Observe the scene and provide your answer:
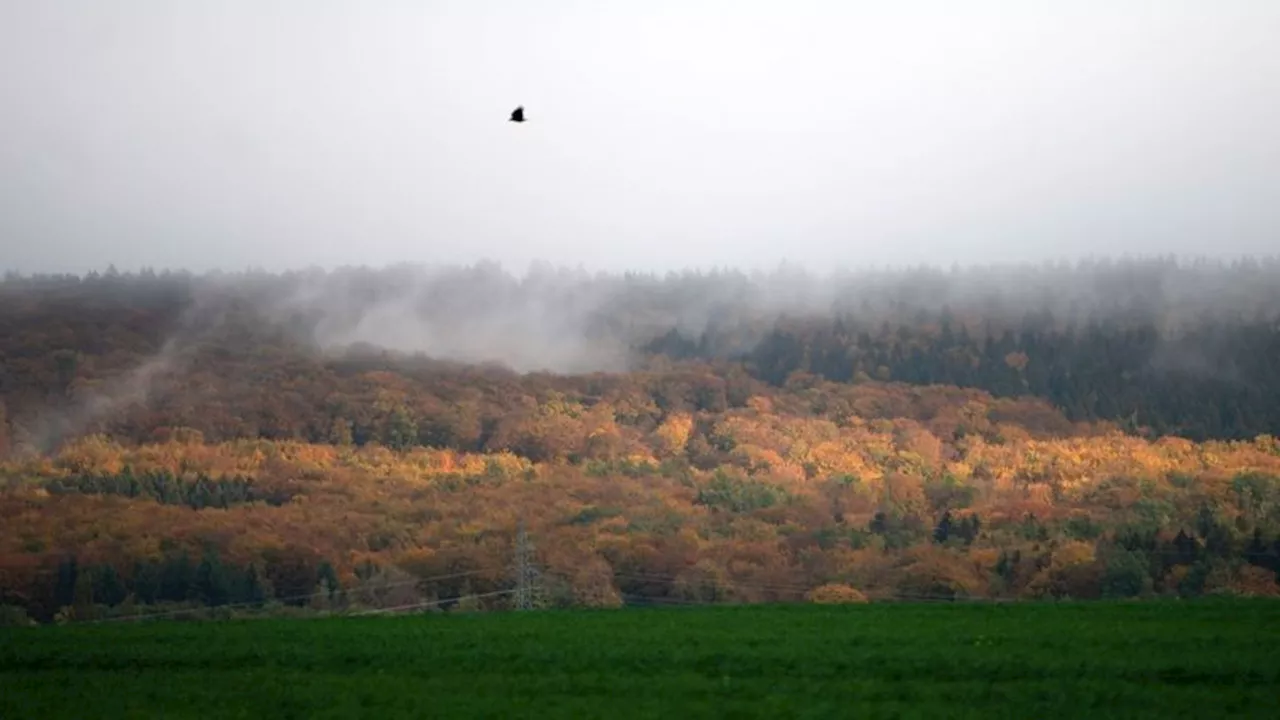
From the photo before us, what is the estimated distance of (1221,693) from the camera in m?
24.0

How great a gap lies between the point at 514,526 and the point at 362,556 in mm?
13503

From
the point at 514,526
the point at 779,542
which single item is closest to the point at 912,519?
the point at 779,542

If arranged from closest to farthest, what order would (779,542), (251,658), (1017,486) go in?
(251,658) < (779,542) < (1017,486)

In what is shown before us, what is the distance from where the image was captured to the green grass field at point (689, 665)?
949 inches

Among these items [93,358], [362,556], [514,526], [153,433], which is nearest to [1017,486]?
[514,526]

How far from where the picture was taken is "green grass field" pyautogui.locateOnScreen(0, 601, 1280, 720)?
2411 cm

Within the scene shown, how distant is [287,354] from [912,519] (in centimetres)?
7616

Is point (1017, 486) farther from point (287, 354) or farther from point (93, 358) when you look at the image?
point (93, 358)

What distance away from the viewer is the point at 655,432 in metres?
150

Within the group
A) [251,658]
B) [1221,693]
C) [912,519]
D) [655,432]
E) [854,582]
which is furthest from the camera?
[655,432]

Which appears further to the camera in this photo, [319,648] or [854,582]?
[854,582]

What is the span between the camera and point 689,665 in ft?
94.4

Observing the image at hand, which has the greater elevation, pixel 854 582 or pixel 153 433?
pixel 153 433

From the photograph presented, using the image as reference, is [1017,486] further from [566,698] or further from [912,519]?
[566,698]
